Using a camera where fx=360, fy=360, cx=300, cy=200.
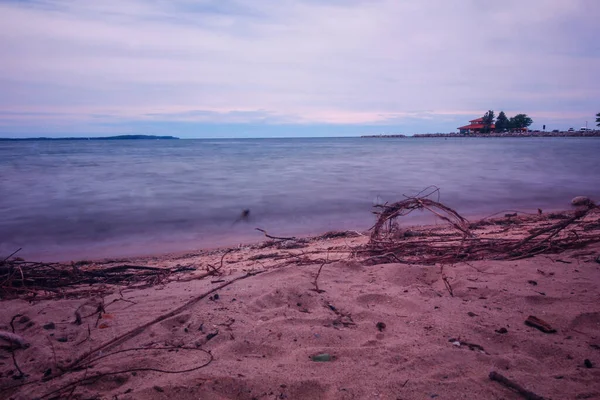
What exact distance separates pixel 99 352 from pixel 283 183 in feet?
44.9

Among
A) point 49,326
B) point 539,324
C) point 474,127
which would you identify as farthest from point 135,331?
point 474,127

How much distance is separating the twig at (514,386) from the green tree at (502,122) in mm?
100622

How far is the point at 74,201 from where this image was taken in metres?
11.3

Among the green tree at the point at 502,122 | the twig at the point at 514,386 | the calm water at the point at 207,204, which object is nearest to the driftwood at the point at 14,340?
the twig at the point at 514,386

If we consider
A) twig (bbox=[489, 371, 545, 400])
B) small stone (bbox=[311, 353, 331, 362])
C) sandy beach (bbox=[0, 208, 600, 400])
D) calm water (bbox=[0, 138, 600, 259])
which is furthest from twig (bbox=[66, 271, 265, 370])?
calm water (bbox=[0, 138, 600, 259])

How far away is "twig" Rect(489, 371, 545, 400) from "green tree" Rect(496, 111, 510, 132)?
101m

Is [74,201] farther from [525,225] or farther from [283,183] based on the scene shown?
[525,225]

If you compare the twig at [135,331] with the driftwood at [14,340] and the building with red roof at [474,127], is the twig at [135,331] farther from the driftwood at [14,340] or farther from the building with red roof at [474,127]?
the building with red roof at [474,127]

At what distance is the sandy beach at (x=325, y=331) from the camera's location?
1.97 metres

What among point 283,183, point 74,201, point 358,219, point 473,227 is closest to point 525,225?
point 473,227

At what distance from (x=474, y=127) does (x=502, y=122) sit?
10627mm

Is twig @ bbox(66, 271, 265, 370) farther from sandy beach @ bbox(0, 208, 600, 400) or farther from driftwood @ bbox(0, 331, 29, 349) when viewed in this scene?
driftwood @ bbox(0, 331, 29, 349)

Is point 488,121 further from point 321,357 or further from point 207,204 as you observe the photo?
point 321,357

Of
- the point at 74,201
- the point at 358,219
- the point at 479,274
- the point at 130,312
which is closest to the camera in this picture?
the point at 130,312
